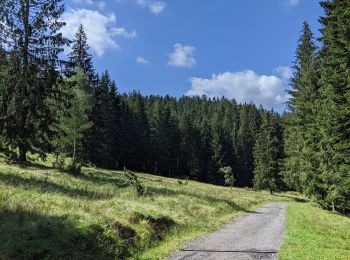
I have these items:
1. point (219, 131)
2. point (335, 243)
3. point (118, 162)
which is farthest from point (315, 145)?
point (219, 131)

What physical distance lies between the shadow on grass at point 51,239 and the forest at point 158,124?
498 cm

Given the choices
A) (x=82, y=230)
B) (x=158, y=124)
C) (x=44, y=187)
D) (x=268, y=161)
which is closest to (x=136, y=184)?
(x=44, y=187)

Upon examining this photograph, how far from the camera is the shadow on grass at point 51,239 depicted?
825 centimetres

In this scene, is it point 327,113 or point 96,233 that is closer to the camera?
point 96,233

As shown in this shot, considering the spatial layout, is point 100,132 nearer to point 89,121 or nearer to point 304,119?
point 89,121

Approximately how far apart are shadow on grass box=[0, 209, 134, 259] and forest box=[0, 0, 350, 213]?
16.3ft

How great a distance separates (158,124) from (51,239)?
89.2 meters

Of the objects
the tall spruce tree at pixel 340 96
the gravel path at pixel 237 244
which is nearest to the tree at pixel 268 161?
the tall spruce tree at pixel 340 96

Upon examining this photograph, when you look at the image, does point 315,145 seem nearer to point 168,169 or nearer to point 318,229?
point 318,229

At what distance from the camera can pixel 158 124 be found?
322 feet

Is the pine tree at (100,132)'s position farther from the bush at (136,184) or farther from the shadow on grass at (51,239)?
the shadow on grass at (51,239)

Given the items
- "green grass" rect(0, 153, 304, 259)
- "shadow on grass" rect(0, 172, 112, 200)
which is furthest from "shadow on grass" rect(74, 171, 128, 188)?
"green grass" rect(0, 153, 304, 259)

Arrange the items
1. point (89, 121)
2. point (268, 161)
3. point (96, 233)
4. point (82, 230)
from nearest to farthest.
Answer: point (82, 230)
point (96, 233)
point (89, 121)
point (268, 161)

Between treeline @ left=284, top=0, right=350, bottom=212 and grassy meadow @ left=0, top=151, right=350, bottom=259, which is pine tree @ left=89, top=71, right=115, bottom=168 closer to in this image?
treeline @ left=284, top=0, right=350, bottom=212
